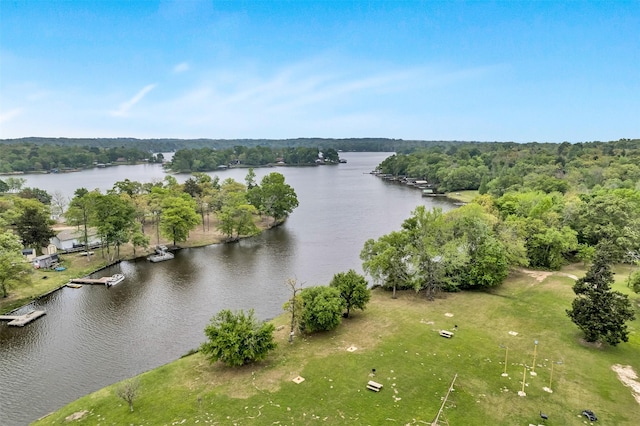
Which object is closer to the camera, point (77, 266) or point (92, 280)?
point (92, 280)

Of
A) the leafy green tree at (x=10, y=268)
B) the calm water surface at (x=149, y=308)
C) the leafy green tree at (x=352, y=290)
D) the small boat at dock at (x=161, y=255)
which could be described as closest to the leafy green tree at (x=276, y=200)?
the calm water surface at (x=149, y=308)

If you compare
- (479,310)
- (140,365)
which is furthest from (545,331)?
(140,365)

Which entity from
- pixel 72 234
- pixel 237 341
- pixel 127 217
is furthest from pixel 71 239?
pixel 237 341

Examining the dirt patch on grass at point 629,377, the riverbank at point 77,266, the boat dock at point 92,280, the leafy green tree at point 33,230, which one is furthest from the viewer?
the leafy green tree at point 33,230

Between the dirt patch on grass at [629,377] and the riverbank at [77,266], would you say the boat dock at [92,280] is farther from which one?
the dirt patch on grass at [629,377]

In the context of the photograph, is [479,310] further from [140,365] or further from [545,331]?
[140,365]

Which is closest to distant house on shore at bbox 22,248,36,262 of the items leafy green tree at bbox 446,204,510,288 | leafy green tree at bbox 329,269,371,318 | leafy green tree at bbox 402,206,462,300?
leafy green tree at bbox 329,269,371,318

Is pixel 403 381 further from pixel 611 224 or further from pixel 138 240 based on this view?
pixel 138 240
